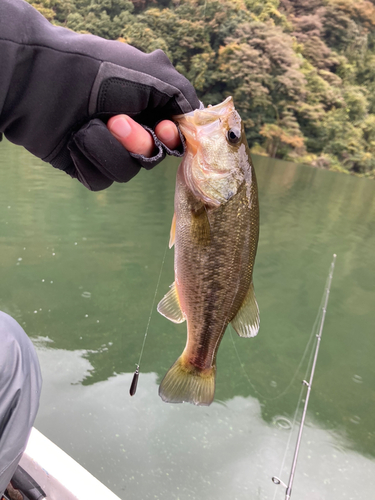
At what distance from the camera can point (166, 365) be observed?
3.48 m

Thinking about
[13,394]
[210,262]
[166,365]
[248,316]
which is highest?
[210,262]

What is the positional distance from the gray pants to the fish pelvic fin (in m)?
0.49

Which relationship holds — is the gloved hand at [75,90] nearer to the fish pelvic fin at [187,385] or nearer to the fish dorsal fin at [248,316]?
the fish dorsal fin at [248,316]

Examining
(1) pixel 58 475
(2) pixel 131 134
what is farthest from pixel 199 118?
(1) pixel 58 475

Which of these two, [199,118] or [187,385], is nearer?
[199,118]

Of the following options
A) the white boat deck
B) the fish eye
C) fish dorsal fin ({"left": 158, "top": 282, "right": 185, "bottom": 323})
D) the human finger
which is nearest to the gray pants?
the white boat deck

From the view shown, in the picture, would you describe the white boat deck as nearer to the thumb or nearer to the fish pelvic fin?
the fish pelvic fin

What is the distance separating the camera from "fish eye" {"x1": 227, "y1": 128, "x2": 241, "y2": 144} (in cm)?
137

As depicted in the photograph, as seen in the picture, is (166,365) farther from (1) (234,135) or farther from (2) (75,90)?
(2) (75,90)

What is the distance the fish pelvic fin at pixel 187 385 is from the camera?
55.3 inches

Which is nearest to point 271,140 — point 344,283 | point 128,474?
point 344,283

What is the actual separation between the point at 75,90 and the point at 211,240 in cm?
67

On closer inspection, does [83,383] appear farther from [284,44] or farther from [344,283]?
[284,44]

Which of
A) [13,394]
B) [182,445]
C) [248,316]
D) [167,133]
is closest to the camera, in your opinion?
[13,394]
